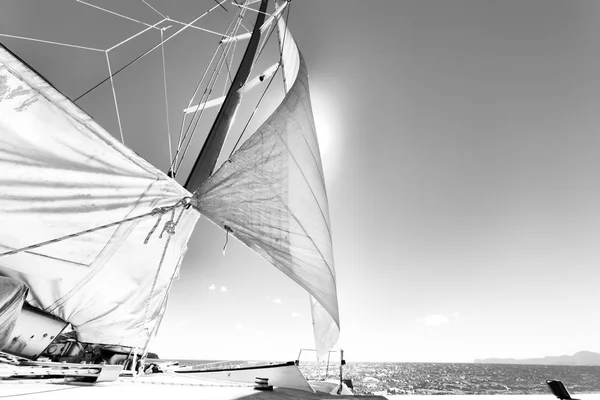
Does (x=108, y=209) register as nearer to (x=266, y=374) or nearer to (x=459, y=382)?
(x=266, y=374)

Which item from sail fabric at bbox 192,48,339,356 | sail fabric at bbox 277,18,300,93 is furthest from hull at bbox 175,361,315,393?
sail fabric at bbox 277,18,300,93

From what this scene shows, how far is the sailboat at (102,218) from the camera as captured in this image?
2.69m

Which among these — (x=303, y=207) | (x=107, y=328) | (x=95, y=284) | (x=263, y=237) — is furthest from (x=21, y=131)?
(x=107, y=328)

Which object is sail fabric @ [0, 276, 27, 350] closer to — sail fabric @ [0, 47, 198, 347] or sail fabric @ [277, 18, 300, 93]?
sail fabric @ [0, 47, 198, 347]

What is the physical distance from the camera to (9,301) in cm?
279

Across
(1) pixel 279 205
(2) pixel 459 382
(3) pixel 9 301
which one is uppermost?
(1) pixel 279 205

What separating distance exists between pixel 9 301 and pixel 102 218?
1.13 metres

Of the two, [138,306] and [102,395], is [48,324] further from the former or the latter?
[102,395]

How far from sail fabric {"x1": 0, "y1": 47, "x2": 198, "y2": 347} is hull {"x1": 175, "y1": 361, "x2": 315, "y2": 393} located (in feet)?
9.36

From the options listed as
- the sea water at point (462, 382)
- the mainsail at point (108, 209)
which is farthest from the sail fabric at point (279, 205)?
the sea water at point (462, 382)

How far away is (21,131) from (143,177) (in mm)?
1100

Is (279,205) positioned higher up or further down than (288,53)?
further down

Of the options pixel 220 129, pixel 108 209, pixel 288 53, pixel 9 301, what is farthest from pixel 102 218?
pixel 288 53

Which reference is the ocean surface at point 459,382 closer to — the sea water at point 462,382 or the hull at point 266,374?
the sea water at point 462,382
